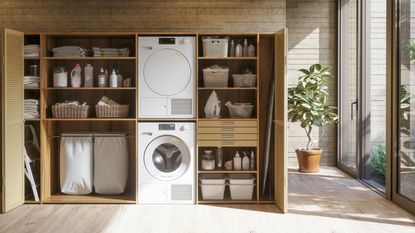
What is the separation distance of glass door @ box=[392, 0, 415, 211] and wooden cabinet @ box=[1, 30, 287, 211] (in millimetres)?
1161

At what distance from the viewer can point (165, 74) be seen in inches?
199

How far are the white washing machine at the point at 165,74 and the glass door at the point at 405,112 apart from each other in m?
2.01

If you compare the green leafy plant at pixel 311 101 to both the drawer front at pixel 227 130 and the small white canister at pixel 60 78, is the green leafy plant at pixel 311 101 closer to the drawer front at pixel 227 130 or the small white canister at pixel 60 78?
the drawer front at pixel 227 130

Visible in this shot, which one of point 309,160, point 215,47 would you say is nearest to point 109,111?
point 215,47

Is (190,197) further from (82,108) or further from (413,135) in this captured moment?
(413,135)

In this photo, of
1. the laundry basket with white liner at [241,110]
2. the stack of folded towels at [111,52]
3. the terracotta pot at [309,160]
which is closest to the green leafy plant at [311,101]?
the terracotta pot at [309,160]

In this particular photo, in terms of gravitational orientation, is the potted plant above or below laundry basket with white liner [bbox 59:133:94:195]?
above

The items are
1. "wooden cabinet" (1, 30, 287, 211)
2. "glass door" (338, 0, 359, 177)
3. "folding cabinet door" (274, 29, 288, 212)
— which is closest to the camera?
"folding cabinet door" (274, 29, 288, 212)

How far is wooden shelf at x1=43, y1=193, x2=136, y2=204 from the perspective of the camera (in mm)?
5094

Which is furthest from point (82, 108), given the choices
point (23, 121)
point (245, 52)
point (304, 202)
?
point (304, 202)

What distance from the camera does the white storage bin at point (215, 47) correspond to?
16.8ft

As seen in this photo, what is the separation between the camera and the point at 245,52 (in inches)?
206

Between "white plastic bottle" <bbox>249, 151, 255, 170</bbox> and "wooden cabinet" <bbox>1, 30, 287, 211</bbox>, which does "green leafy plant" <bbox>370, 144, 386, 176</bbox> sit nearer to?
"wooden cabinet" <bbox>1, 30, 287, 211</bbox>

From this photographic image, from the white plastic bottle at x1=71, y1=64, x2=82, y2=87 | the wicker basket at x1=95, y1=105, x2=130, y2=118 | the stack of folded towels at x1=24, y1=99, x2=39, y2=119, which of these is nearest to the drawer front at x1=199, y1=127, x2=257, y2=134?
the wicker basket at x1=95, y1=105, x2=130, y2=118
